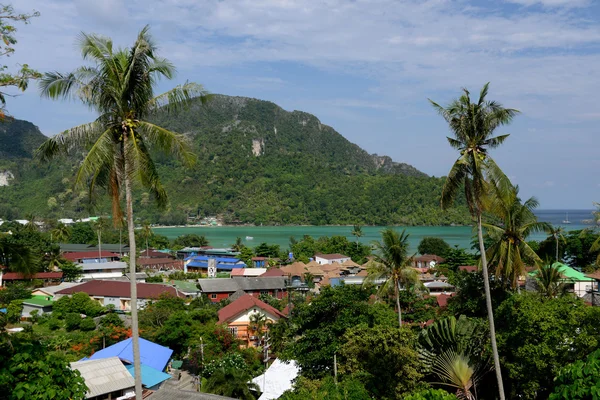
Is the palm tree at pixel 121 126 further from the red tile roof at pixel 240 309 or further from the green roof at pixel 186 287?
the green roof at pixel 186 287

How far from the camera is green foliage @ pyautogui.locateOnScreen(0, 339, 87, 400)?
18.3 feet

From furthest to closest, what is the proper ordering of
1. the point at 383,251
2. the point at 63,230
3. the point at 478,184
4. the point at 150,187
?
1. the point at 63,230
2. the point at 383,251
3. the point at 478,184
4. the point at 150,187

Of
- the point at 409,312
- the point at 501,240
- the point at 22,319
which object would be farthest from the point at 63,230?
the point at 501,240

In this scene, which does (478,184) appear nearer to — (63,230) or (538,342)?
(538,342)

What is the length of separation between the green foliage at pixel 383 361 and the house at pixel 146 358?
7.43 meters

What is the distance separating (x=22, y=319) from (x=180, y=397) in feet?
75.4

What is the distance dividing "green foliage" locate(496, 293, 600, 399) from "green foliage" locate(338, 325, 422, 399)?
2.25m

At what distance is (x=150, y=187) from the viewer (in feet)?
26.1

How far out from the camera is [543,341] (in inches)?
414

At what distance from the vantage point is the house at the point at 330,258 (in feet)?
207

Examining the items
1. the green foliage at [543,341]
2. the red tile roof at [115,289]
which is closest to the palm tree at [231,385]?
the green foliage at [543,341]

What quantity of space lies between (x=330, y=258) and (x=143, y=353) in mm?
45386

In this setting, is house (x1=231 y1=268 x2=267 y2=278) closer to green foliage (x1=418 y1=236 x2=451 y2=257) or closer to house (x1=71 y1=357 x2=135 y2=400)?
green foliage (x1=418 y1=236 x2=451 y2=257)

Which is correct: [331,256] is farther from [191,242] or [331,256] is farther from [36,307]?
[36,307]
